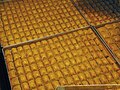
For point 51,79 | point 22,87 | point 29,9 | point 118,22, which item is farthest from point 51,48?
point 118,22

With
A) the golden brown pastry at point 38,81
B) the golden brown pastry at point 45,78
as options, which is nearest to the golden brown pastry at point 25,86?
the golden brown pastry at point 38,81

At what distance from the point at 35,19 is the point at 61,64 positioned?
1828 millimetres

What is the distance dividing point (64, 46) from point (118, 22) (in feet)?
6.02

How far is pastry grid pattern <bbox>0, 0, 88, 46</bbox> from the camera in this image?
553 cm

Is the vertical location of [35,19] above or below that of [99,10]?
above

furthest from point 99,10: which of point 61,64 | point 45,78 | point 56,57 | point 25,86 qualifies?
point 25,86

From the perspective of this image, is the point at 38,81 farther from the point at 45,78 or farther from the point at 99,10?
the point at 99,10

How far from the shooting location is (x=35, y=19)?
5.98m

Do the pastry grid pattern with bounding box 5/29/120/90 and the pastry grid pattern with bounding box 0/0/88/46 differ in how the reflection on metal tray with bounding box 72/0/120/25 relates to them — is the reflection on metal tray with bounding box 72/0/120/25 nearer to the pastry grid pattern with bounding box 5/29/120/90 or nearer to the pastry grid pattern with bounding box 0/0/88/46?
the pastry grid pattern with bounding box 0/0/88/46

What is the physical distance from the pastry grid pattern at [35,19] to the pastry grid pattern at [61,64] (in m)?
0.35

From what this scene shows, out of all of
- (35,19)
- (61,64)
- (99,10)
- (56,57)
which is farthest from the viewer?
(99,10)

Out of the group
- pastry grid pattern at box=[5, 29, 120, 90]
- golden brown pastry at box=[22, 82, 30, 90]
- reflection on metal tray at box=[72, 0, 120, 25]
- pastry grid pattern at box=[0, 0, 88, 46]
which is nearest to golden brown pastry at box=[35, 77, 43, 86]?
pastry grid pattern at box=[5, 29, 120, 90]

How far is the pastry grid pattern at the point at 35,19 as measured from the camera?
553 centimetres

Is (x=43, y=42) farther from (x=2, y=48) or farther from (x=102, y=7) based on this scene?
→ (x=102, y=7)
